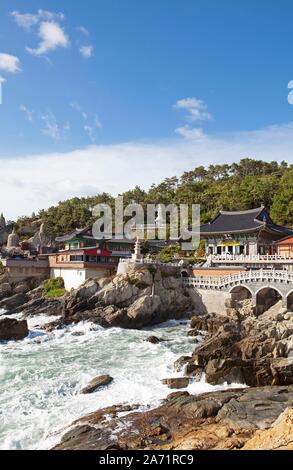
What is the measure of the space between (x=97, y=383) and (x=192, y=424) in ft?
25.9

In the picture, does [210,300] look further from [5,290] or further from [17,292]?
[5,290]

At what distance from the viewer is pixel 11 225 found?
3647 inches

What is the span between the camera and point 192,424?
60.1ft

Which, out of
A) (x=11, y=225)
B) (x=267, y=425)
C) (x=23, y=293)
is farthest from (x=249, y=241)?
(x=11, y=225)

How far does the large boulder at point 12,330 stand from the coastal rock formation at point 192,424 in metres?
18.3

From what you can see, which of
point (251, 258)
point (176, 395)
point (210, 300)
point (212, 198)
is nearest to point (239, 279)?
point (210, 300)

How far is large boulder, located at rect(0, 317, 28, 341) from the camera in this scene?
3522 centimetres

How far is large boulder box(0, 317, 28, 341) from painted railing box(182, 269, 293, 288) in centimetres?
2013

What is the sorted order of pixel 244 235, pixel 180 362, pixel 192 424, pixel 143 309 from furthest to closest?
1. pixel 244 235
2. pixel 143 309
3. pixel 180 362
4. pixel 192 424

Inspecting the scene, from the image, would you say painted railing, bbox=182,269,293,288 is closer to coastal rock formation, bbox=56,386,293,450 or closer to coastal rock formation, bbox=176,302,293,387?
coastal rock formation, bbox=176,302,293,387

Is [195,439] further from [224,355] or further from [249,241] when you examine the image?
[249,241]

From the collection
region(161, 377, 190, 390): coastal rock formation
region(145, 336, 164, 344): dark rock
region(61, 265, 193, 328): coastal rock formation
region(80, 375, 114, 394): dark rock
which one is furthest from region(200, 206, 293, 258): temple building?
region(80, 375, 114, 394): dark rock
